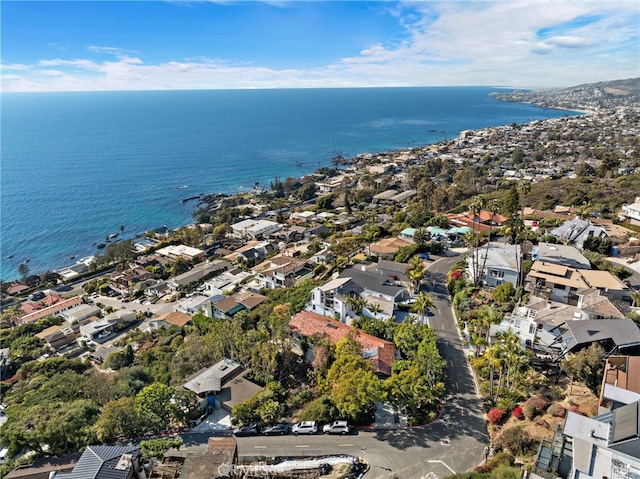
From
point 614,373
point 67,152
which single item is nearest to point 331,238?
point 614,373

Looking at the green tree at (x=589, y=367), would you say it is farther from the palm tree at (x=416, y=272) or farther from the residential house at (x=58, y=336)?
the residential house at (x=58, y=336)

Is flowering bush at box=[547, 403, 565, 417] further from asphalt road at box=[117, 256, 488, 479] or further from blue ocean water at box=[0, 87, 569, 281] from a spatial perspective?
blue ocean water at box=[0, 87, 569, 281]

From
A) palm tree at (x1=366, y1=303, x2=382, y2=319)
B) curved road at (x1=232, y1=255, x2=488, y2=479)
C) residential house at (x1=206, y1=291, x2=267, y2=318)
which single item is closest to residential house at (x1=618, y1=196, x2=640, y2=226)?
palm tree at (x1=366, y1=303, x2=382, y2=319)

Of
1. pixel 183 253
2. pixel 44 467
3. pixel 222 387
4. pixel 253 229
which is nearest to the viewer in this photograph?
pixel 44 467

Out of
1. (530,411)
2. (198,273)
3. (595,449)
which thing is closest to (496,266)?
(530,411)

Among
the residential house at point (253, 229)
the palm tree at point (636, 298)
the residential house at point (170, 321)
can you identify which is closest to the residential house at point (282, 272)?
the residential house at point (170, 321)

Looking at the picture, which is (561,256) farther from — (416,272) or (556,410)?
(556,410)
